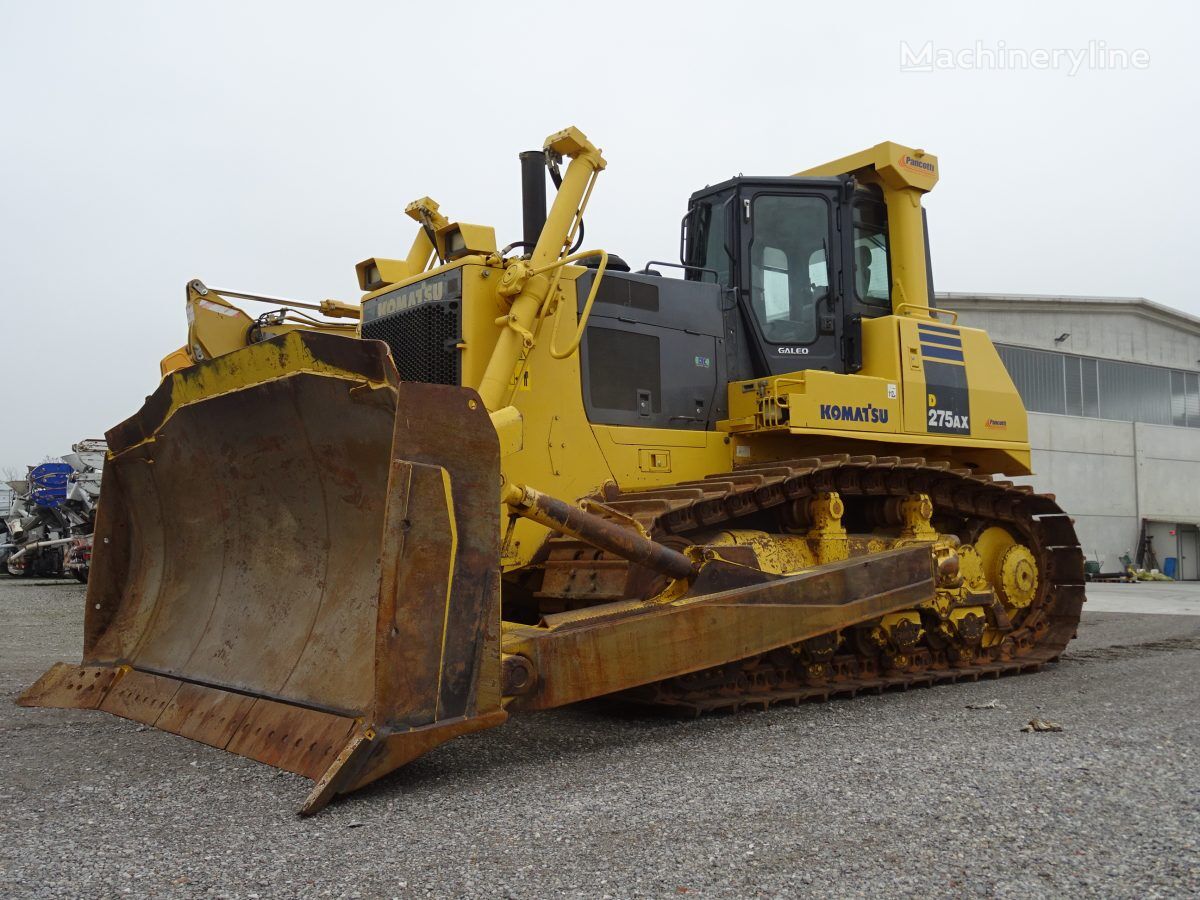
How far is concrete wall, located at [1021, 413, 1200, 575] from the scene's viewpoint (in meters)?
23.5

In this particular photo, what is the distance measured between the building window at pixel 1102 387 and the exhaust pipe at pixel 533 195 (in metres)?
18.7

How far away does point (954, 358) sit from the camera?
7527 mm

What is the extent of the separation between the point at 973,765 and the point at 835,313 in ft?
12.2

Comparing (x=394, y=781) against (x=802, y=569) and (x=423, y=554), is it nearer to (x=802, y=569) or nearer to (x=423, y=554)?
(x=423, y=554)

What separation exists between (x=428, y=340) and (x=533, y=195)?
126cm

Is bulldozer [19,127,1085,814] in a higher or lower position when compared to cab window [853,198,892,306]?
lower

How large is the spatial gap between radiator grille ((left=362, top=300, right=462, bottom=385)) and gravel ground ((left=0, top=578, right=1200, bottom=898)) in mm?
2030

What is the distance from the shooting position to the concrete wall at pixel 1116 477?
2352 cm

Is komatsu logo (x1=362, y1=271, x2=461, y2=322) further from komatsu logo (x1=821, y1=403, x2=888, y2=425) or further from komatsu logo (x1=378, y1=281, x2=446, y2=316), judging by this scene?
komatsu logo (x1=821, y1=403, x2=888, y2=425)

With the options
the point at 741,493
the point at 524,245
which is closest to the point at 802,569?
the point at 741,493

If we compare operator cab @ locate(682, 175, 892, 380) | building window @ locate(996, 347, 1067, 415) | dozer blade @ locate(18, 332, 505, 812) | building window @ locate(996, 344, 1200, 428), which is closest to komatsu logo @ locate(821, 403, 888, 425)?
operator cab @ locate(682, 175, 892, 380)

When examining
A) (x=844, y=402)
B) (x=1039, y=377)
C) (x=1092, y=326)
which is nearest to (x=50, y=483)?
(x=844, y=402)

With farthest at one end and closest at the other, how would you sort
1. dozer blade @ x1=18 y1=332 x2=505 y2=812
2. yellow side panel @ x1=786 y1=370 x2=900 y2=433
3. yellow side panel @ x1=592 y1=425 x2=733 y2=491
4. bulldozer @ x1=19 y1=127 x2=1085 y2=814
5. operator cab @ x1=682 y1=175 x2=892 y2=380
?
operator cab @ x1=682 y1=175 x2=892 y2=380 → yellow side panel @ x1=786 y1=370 x2=900 y2=433 → yellow side panel @ x1=592 y1=425 x2=733 y2=491 → bulldozer @ x1=19 y1=127 x2=1085 y2=814 → dozer blade @ x1=18 y1=332 x2=505 y2=812

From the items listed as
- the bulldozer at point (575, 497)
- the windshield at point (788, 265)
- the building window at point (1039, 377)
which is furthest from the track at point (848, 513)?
the building window at point (1039, 377)
